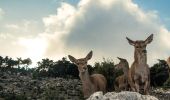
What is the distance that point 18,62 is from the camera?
40.5 meters

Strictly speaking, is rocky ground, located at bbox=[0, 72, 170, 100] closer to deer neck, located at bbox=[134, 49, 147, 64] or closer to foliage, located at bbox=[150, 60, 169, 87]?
deer neck, located at bbox=[134, 49, 147, 64]

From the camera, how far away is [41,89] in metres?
29.4

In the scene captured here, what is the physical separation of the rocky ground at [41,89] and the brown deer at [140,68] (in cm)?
456

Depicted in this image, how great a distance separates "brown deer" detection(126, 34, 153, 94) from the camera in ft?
65.3

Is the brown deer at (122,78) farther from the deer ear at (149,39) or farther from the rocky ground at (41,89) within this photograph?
the deer ear at (149,39)

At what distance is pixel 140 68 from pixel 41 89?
34.6ft

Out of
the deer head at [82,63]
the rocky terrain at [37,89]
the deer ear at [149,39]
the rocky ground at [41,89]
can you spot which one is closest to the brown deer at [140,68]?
the deer ear at [149,39]

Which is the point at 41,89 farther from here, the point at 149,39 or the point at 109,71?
the point at 149,39

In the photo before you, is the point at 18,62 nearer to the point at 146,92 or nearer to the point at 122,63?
the point at 122,63

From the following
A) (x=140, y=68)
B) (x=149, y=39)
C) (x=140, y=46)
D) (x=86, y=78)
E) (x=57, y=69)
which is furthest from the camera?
(x=57, y=69)

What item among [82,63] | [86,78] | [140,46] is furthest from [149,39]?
[86,78]

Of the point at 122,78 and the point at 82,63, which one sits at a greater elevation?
the point at 82,63

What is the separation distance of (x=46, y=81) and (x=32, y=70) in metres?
7.00

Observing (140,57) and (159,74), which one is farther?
(159,74)
